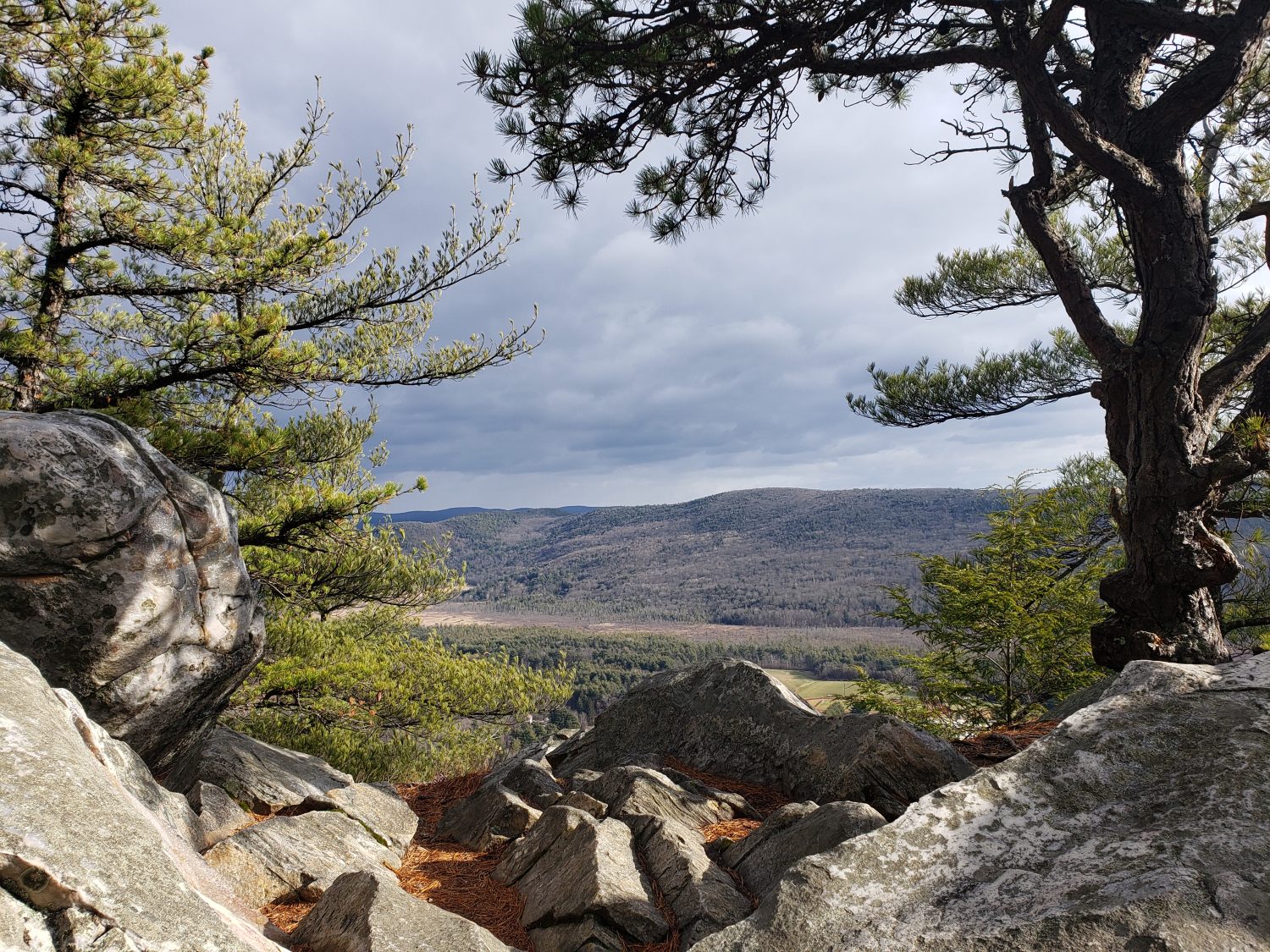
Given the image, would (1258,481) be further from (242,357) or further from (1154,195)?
(242,357)

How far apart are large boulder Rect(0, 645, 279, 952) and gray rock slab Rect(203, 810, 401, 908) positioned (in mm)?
1892

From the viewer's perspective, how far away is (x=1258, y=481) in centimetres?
757

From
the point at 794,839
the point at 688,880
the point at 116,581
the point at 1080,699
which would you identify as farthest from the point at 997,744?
the point at 116,581

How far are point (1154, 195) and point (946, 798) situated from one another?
514cm

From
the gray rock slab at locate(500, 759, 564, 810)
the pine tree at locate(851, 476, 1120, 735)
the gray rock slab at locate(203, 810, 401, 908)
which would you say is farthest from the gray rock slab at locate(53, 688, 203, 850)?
the pine tree at locate(851, 476, 1120, 735)

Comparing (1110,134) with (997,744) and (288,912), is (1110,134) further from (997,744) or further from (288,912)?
(288,912)

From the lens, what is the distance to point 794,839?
3.84 metres

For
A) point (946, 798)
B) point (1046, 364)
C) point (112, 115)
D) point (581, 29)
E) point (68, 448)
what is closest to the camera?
point (946, 798)

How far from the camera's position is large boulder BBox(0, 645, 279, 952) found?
1626 mm

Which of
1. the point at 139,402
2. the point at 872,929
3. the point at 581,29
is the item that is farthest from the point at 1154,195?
the point at 139,402

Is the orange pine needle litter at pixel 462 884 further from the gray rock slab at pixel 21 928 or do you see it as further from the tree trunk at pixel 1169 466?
the tree trunk at pixel 1169 466

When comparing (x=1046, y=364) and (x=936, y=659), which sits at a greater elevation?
(x=1046, y=364)

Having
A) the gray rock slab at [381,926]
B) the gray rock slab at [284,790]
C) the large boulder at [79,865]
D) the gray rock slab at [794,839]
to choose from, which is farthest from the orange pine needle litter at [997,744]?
the large boulder at [79,865]

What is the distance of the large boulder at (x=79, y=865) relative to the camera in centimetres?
163
